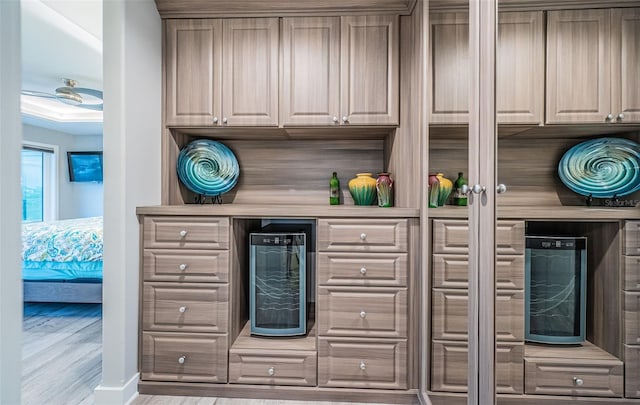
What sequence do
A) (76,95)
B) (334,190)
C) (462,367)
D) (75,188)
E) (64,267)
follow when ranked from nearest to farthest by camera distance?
(462,367) → (334,190) → (64,267) → (76,95) → (75,188)

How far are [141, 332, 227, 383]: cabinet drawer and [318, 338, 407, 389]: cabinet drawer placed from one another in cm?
58

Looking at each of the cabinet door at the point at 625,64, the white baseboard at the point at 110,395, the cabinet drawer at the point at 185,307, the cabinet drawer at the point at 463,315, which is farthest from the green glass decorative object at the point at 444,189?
the white baseboard at the point at 110,395

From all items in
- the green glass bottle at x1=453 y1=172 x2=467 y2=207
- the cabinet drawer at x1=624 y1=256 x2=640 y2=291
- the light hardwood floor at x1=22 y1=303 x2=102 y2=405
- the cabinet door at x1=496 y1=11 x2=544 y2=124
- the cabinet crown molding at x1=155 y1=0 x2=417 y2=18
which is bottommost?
the light hardwood floor at x1=22 y1=303 x2=102 y2=405

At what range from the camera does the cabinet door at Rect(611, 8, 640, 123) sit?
54cm

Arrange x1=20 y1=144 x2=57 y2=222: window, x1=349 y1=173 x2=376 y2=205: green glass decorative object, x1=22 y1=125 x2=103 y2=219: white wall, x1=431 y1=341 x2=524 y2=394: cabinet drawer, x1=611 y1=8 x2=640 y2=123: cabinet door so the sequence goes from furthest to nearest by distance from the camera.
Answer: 1. x1=22 y1=125 x2=103 y2=219: white wall
2. x1=20 y1=144 x2=57 y2=222: window
3. x1=349 y1=173 x2=376 y2=205: green glass decorative object
4. x1=431 y1=341 x2=524 y2=394: cabinet drawer
5. x1=611 y1=8 x2=640 y2=123: cabinet door

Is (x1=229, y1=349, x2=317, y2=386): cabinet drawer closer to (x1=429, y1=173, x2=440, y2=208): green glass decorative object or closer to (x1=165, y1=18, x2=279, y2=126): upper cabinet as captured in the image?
(x1=429, y1=173, x2=440, y2=208): green glass decorative object

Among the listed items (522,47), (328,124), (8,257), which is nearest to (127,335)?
(8,257)

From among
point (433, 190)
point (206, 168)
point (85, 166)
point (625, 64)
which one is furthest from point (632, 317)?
point (85, 166)

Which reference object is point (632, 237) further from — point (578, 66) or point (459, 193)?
point (459, 193)

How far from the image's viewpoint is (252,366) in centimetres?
210

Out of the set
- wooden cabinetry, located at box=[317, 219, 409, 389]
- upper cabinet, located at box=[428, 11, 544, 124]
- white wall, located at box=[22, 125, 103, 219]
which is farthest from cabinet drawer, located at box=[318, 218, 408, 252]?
white wall, located at box=[22, 125, 103, 219]

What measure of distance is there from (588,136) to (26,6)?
3.63 metres

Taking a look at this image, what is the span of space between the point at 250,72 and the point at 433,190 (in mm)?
1366

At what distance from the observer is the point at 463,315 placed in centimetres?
141
